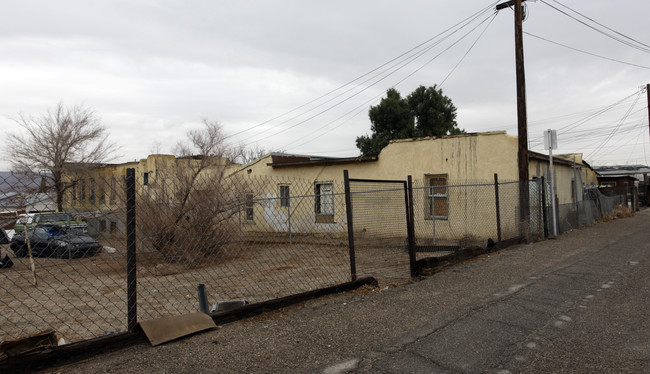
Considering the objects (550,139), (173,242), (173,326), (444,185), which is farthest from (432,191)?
(173,326)

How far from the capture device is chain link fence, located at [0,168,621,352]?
4328mm

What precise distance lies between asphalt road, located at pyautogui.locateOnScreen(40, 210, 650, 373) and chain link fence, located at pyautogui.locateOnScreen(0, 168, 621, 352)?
2.23 ft

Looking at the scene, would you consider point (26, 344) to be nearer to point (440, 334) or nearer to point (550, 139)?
point (440, 334)

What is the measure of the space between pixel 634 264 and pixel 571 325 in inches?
193

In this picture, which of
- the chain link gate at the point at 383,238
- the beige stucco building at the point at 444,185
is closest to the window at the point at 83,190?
the chain link gate at the point at 383,238

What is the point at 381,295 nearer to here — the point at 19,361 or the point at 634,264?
the point at 19,361

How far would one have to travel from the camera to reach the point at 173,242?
26.4 feet

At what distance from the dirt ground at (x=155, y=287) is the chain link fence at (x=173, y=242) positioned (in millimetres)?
36

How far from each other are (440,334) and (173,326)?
2.66 metres

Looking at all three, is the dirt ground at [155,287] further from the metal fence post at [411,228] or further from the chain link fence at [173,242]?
the metal fence post at [411,228]

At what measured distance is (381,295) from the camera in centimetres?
605

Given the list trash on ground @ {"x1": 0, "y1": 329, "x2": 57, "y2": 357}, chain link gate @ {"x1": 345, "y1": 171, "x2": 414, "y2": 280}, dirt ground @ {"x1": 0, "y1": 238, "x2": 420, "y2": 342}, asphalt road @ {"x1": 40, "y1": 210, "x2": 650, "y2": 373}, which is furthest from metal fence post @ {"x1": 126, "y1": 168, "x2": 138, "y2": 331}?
chain link gate @ {"x1": 345, "y1": 171, "x2": 414, "y2": 280}

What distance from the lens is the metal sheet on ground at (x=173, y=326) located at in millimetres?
4080

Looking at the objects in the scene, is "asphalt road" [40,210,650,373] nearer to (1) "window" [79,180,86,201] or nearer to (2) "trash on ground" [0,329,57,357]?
(2) "trash on ground" [0,329,57,357]
